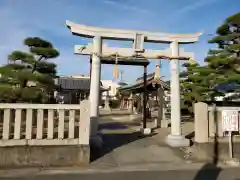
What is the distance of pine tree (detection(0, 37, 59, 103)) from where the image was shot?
473 inches

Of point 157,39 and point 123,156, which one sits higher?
point 157,39

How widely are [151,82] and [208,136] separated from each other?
10015 mm

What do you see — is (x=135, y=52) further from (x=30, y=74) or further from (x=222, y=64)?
(x=222, y=64)

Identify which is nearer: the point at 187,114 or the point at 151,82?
the point at 151,82

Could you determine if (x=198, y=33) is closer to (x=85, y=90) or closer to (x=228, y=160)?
(x=228, y=160)

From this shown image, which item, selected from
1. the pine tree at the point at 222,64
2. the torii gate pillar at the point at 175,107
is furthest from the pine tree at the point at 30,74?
the pine tree at the point at 222,64

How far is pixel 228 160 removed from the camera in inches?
330

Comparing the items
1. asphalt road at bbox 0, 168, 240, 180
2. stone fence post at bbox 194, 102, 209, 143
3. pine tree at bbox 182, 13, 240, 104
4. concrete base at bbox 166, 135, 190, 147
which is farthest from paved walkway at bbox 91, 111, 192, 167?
pine tree at bbox 182, 13, 240, 104

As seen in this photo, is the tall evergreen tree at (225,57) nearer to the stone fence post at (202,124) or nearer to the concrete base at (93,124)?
the stone fence post at (202,124)

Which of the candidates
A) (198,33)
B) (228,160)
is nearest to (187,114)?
(198,33)

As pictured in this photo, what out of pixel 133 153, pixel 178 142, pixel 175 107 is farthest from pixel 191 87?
pixel 133 153

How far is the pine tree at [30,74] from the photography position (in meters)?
12.0

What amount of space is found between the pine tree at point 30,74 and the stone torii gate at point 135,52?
12.5 ft

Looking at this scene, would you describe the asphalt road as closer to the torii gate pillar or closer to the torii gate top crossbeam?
the torii gate pillar
